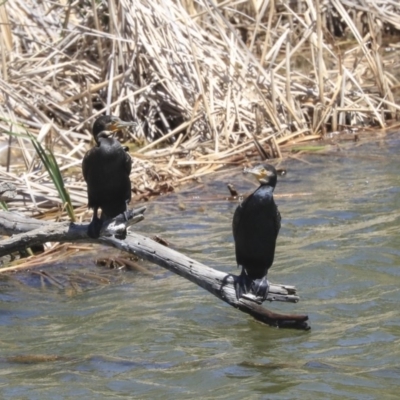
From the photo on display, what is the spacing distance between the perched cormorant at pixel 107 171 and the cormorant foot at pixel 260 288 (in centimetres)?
76

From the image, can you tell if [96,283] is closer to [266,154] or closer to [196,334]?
[196,334]

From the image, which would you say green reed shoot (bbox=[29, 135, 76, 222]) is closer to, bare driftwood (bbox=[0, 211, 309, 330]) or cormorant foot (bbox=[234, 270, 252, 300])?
bare driftwood (bbox=[0, 211, 309, 330])

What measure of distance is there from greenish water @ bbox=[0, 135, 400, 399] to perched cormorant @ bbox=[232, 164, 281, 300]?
0.37 meters

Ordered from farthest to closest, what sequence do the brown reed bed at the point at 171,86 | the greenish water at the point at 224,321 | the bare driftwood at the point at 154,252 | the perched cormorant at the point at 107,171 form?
the brown reed bed at the point at 171,86, the perched cormorant at the point at 107,171, the bare driftwood at the point at 154,252, the greenish water at the point at 224,321

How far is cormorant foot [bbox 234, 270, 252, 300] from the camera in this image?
4352mm

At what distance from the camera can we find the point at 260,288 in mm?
4414

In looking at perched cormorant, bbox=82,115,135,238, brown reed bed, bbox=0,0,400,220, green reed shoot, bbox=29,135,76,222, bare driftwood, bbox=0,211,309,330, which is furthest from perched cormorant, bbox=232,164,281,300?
brown reed bed, bbox=0,0,400,220

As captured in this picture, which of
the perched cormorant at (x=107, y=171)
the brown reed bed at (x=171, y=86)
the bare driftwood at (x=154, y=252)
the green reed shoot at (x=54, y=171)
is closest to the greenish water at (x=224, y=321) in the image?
the bare driftwood at (x=154, y=252)

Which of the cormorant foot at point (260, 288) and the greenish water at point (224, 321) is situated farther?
the cormorant foot at point (260, 288)

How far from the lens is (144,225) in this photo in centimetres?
682

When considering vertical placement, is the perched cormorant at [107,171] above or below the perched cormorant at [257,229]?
above

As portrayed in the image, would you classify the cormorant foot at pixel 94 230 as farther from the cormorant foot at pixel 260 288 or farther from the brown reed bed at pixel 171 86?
the brown reed bed at pixel 171 86

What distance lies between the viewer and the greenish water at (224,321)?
4207 millimetres

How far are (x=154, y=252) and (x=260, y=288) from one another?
1.63 ft
